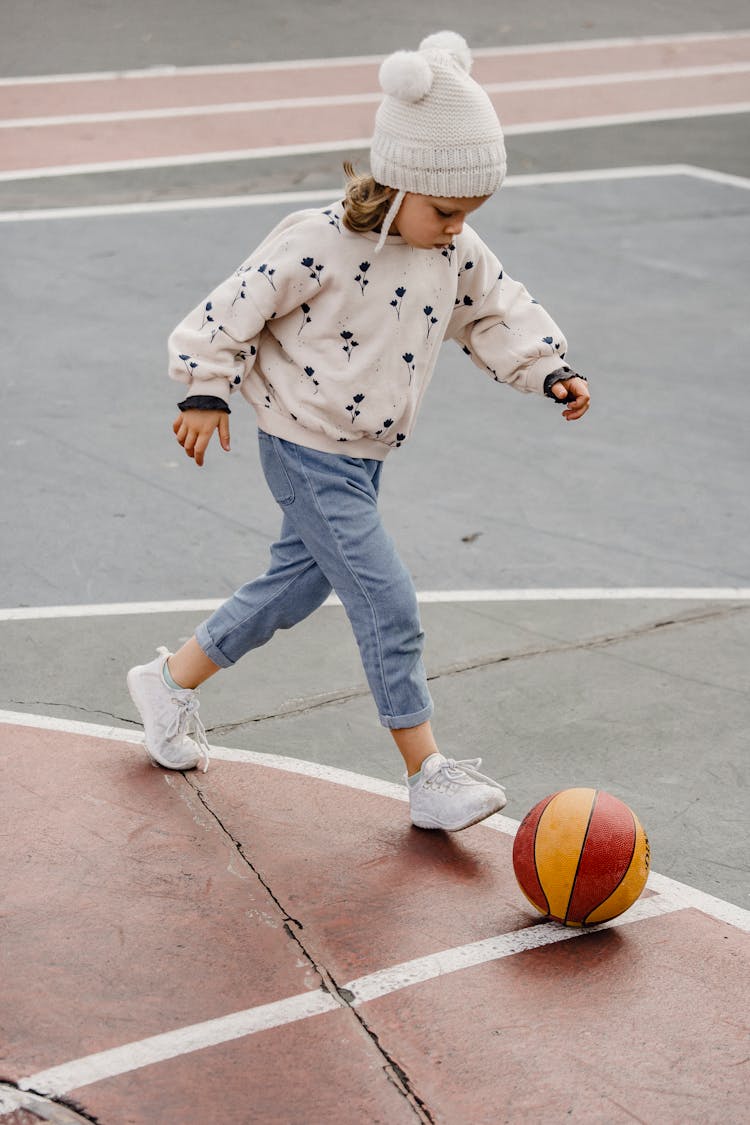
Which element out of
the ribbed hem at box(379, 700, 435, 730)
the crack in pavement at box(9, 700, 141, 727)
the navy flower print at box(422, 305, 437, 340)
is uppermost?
the navy flower print at box(422, 305, 437, 340)

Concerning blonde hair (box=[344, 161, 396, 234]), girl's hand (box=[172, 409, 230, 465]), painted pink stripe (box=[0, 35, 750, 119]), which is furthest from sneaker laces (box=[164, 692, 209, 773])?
painted pink stripe (box=[0, 35, 750, 119])

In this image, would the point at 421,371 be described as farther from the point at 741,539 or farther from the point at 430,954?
the point at 741,539

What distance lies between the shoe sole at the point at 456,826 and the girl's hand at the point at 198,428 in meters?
1.37

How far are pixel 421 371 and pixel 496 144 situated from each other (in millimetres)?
713

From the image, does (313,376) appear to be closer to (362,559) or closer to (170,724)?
(362,559)

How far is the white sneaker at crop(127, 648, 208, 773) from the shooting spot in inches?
201

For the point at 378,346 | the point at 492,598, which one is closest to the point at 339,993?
the point at 378,346

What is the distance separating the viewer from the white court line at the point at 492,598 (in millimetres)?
6297

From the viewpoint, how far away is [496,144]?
4395mm

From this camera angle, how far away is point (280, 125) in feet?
50.7

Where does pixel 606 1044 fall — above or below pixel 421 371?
below

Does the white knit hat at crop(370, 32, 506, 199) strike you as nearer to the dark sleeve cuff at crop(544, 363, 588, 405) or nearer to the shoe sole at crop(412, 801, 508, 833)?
the dark sleeve cuff at crop(544, 363, 588, 405)

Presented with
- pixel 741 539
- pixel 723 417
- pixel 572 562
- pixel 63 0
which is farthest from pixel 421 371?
pixel 63 0

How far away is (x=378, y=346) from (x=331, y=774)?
154 cm
